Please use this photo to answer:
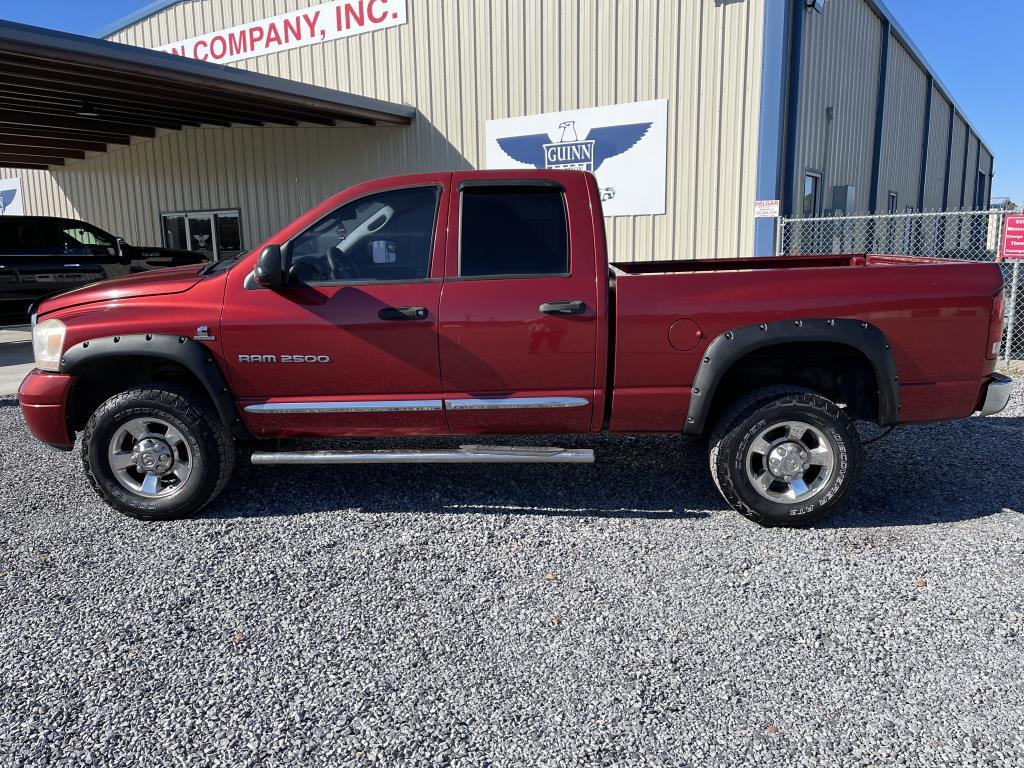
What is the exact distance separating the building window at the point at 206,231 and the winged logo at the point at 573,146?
20.6ft

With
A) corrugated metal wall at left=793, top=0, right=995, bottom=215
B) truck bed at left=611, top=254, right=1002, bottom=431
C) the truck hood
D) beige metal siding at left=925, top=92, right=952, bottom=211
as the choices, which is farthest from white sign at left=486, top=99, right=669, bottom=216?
beige metal siding at left=925, top=92, right=952, bottom=211

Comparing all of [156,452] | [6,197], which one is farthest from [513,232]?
[6,197]

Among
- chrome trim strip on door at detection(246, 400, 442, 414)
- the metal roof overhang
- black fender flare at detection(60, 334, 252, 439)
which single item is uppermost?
the metal roof overhang

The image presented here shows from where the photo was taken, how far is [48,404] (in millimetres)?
4016

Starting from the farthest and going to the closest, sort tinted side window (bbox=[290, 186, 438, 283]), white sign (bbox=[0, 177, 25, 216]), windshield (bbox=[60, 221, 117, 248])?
white sign (bbox=[0, 177, 25, 216]) < windshield (bbox=[60, 221, 117, 248]) < tinted side window (bbox=[290, 186, 438, 283])

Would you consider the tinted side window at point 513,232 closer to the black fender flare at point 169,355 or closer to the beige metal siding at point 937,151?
the black fender flare at point 169,355

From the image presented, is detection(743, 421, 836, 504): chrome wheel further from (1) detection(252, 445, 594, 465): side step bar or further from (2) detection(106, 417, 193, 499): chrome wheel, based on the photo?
(2) detection(106, 417, 193, 499): chrome wheel

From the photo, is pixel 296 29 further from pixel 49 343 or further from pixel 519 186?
pixel 519 186

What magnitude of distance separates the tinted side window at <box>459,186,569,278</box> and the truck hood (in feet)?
5.12

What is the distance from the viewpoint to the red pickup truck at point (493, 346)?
12.3ft

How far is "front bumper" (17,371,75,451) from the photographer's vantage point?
402cm

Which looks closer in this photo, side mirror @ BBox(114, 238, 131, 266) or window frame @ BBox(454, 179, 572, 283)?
window frame @ BBox(454, 179, 572, 283)

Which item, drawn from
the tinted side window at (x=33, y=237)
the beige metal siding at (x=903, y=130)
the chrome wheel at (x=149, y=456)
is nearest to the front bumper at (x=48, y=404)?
the chrome wheel at (x=149, y=456)

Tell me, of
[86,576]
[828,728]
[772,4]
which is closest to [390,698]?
[828,728]
